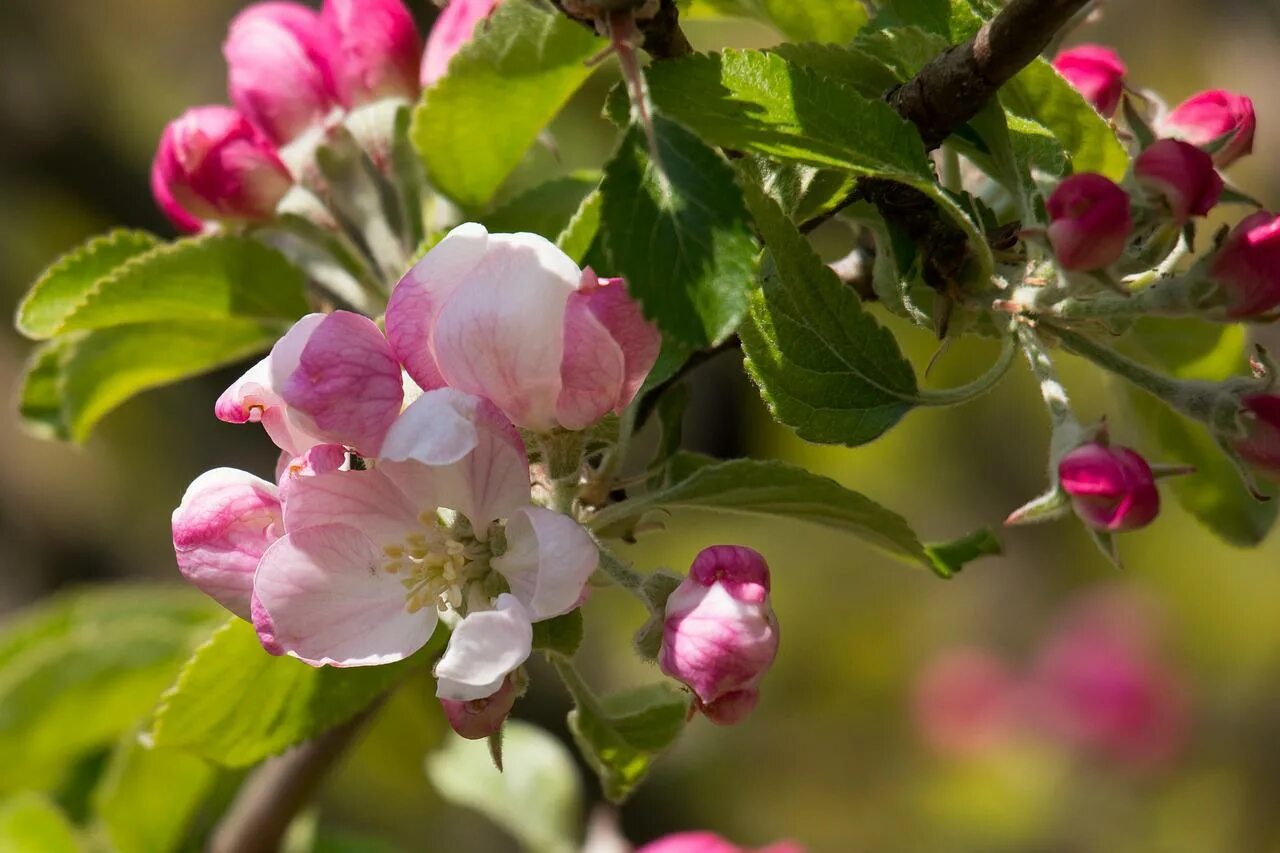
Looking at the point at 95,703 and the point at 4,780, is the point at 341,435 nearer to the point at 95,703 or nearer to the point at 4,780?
the point at 95,703

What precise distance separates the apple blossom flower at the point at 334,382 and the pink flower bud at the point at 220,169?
1.27ft

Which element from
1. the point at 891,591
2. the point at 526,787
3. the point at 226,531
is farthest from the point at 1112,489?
the point at 891,591

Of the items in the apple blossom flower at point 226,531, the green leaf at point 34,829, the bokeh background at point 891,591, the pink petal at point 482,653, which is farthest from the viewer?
the bokeh background at point 891,591

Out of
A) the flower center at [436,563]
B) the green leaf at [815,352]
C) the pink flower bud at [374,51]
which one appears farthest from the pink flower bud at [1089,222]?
the pink flower bud at [374,51]

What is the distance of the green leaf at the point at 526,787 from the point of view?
4.95 feet

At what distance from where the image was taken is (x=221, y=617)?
140 centimetres

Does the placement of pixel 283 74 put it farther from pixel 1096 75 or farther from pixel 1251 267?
pixel 1251 267

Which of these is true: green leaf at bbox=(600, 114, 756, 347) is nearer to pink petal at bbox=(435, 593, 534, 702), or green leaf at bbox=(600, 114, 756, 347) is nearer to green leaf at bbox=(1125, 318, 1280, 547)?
pink petal at bbox=(435, 593, 534, 702)

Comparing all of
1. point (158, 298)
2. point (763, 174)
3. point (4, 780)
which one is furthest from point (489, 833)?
point (763, 174)

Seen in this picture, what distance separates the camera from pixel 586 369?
76 centimetres

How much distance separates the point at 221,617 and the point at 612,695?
574 mm

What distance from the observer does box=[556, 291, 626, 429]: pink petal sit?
76 cm

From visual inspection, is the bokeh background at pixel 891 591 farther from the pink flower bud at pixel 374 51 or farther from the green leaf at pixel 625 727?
the green leaf at pixel 625 727

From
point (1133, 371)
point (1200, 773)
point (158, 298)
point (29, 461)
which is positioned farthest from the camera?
point (29, 461)
